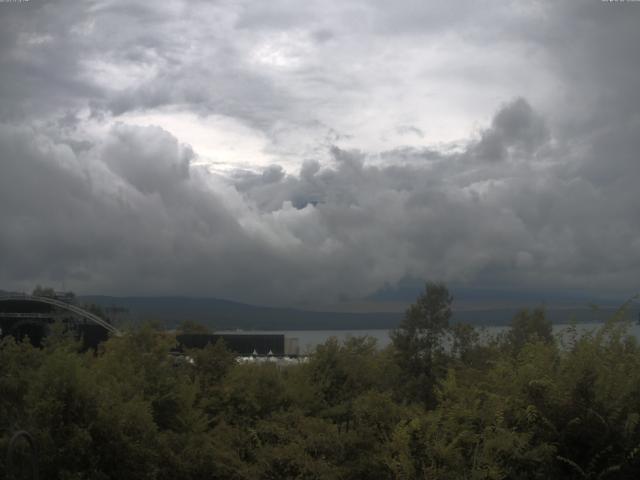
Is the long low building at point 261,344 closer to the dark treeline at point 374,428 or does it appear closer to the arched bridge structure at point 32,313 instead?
the arched bridge structure at point 32,313

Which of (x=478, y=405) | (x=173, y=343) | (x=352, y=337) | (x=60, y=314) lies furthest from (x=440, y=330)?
(x=60, y=314)

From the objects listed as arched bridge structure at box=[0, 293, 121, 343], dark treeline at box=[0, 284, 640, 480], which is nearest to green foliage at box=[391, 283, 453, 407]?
dark treeline at box=[0, 284, 640, 480]

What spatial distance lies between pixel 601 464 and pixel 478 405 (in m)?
2.41

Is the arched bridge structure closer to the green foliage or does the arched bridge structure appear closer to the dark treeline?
the green foliage

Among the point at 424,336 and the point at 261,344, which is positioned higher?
the point at 424,336

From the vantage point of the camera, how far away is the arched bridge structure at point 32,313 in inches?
2982

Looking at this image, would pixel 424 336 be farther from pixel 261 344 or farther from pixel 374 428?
pixel 261 344

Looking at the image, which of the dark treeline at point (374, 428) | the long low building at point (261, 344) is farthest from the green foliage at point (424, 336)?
the long low building at point (261, 344)

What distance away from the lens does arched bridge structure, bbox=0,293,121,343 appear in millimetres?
75750

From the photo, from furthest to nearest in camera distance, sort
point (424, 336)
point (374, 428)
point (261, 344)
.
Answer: point (261, 344) < point (424, 336) < point (374, 428)

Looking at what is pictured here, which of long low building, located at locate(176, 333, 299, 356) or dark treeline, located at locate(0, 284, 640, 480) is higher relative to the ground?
dark treeline, located at locate(0, 284, 640, 480)

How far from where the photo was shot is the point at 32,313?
77250mm

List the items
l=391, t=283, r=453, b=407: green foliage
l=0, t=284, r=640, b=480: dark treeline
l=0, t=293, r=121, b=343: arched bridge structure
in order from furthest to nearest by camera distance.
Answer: l=0, t=293, r=121, b=343: arched bridge structure → l=391, t=283, r=453, b=407: green foliage → l=0, t=284, r=640, b=480: dark treeline

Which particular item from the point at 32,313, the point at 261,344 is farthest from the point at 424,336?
the point at 32,313
